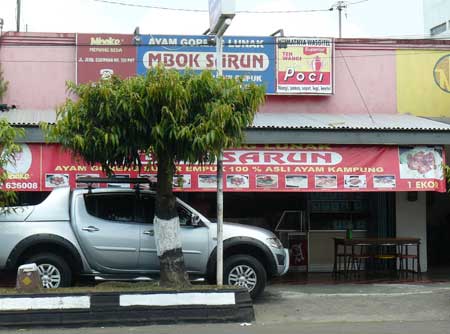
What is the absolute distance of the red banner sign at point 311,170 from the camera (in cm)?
1257

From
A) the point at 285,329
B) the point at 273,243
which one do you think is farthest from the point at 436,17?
the point at 285,329

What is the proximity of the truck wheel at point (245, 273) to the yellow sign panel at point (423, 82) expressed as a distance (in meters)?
6.38

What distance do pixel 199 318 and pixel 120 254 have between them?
2.05m

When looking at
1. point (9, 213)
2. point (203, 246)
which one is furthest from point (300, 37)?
point (9, 213)

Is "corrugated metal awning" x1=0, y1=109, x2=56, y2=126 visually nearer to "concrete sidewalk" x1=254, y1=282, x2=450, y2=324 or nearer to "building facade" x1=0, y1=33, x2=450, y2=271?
"building facade" x1=0, y1=33, x2=450, y2=271

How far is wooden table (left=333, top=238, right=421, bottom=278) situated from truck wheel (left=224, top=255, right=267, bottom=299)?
12.6ft

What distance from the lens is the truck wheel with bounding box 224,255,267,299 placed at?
10914 millimetres

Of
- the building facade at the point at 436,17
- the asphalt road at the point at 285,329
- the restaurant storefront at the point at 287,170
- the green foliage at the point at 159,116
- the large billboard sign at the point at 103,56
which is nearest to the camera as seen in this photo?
the asphalt road at the point at 285,329

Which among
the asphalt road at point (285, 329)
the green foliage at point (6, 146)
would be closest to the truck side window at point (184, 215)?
the asphalt road at point (285, 329)

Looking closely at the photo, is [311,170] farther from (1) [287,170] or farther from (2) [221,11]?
(2) [221,11]

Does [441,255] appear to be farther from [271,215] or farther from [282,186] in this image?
[282,186]

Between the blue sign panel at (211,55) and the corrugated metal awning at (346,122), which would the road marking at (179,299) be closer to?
the corrugated metal awning at (346,122)

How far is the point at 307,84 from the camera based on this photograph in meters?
15.0

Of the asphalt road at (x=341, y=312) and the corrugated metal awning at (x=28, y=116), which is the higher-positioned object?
the corrugated metal awning at (x=28, y=116)
